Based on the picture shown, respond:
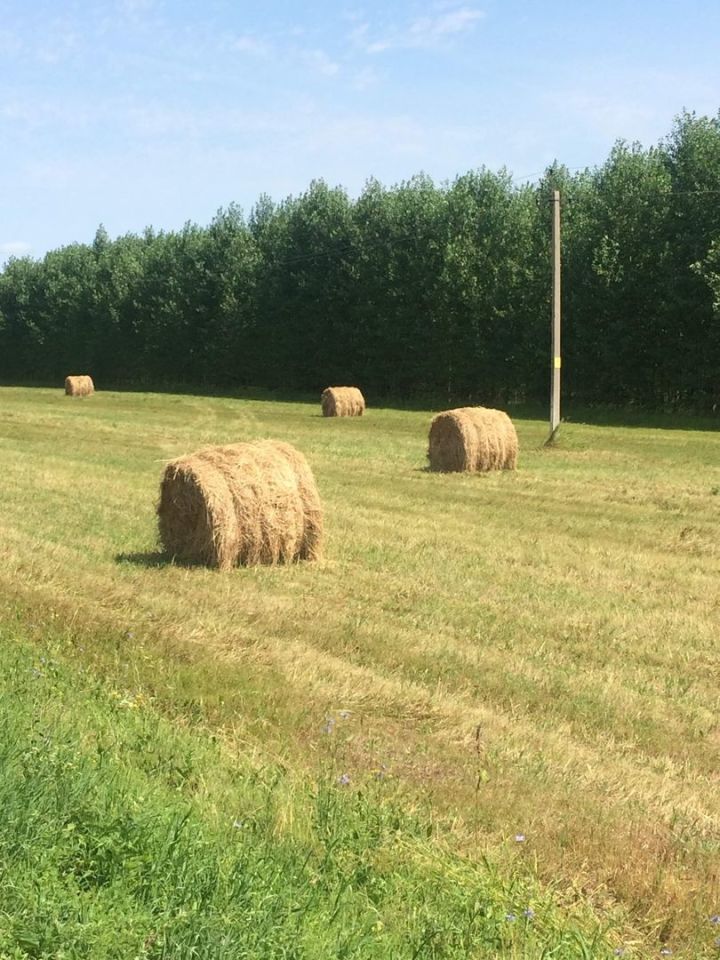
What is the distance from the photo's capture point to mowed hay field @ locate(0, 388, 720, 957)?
500 centimetres

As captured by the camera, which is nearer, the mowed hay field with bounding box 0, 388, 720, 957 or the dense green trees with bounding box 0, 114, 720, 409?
the mowed hay field with bounding box 0, 388, 720, 957

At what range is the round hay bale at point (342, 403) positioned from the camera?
128 ft

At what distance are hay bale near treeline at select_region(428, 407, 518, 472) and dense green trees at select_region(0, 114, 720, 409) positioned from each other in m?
18.7

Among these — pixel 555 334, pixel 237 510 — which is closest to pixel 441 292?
pixel 555 334

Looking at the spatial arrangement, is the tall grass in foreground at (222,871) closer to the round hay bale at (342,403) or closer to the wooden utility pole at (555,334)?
the wooden utility pole at (555,334)

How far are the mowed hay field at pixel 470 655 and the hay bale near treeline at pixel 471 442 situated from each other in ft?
10.8

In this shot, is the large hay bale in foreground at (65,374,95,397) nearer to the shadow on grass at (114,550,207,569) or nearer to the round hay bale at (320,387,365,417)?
the round hay bale at (320,387,365,417)

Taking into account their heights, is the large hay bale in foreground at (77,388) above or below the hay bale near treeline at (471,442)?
above

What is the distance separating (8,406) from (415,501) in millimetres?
30446

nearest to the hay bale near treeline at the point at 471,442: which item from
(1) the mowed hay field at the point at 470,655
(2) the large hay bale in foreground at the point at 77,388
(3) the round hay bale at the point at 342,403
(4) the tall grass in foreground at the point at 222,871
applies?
(1) the mowed hay field at the point at 470,655

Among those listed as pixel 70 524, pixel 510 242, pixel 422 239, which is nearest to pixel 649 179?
pixel 510 242

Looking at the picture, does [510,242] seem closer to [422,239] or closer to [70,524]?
[422,239]

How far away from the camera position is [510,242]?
4822 cm

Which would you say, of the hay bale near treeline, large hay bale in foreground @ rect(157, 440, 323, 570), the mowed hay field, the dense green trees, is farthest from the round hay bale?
large hay bale in foreground @ rect(157, 440, 323, 570)
